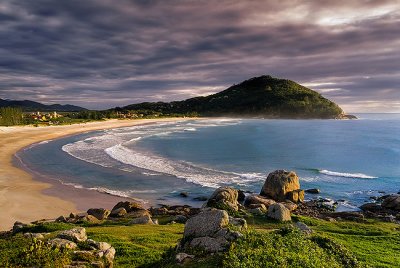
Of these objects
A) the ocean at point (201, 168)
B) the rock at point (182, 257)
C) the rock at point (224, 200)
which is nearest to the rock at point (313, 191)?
the ocean at point (201, 168)

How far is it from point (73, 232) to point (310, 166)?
48.4 metres

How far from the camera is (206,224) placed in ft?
41.4

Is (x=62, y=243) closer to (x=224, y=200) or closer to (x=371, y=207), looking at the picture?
(x=224, y=200)

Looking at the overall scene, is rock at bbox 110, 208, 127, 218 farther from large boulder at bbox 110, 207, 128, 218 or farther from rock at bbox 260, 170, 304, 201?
rock at bbox 260, 170, 304, 201

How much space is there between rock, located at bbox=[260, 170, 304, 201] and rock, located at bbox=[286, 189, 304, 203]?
30 cm

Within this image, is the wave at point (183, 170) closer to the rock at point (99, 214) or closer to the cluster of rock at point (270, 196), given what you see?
the cluster of rock at point (270, 196)

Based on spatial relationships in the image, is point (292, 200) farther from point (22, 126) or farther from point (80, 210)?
point (22, 126)

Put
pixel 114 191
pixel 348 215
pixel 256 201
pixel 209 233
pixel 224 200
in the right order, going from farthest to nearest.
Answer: pixel 114 191 → pixel 256 201 → pixel 348 215 → pixel 224 200 → pixel 209 233

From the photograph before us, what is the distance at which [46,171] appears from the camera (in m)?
47.1

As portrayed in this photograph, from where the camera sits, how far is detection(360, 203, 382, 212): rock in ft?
108

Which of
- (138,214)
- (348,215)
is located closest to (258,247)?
(138,214)

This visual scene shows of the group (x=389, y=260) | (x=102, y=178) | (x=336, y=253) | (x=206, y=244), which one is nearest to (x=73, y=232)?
(x=206, y=244)

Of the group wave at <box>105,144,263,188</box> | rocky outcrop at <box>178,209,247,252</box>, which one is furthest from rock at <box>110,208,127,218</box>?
rocky outcrop at <box>178,209,247,252</box>

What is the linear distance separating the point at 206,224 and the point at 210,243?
1000mm
